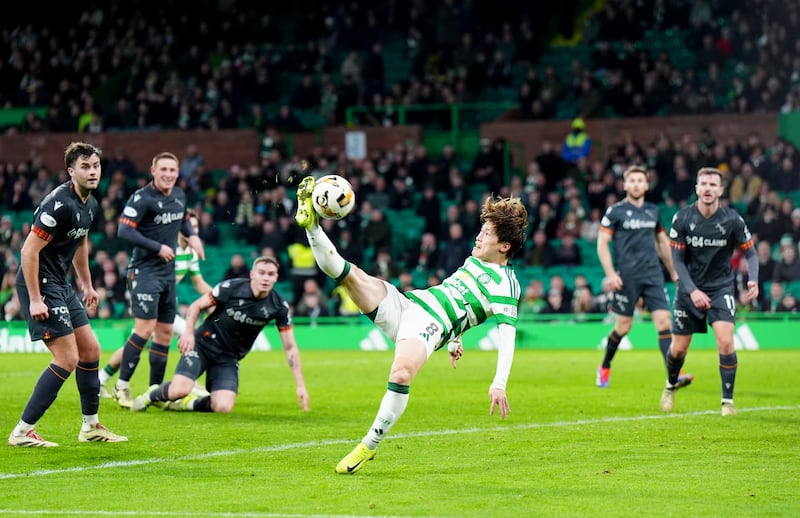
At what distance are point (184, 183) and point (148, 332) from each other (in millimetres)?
17506

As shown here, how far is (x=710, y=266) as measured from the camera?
1277cm

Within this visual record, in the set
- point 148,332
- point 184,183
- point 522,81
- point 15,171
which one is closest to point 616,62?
point 522,81

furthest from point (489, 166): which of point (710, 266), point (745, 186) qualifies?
point (710, 266)

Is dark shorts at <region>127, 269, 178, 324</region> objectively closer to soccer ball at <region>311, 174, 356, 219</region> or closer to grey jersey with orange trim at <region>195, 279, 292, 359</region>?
grey jersey with orange trim at <region>195, 279, 292, 359</region>

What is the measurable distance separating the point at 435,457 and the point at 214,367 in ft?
14.5

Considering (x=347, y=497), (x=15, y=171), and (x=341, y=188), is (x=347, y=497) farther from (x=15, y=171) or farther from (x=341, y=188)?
(x=15, y=171)

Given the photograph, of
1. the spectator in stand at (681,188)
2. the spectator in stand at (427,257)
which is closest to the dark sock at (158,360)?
the spectator in stand at (427,257)

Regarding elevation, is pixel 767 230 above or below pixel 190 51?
below

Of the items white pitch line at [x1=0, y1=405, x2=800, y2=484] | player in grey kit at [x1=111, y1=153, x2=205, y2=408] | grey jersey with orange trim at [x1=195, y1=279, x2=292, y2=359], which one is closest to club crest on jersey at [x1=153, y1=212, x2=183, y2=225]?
player in grey kit at [x1=111, y1=153, x2=205, y2=408]

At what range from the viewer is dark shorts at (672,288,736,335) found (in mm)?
12609

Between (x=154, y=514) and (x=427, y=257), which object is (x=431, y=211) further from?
(x=154, y=514)

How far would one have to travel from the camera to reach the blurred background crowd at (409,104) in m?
27.3

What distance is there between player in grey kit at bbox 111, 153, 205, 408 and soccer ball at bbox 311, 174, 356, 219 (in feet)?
16.4

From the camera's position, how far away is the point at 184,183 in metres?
30.4
